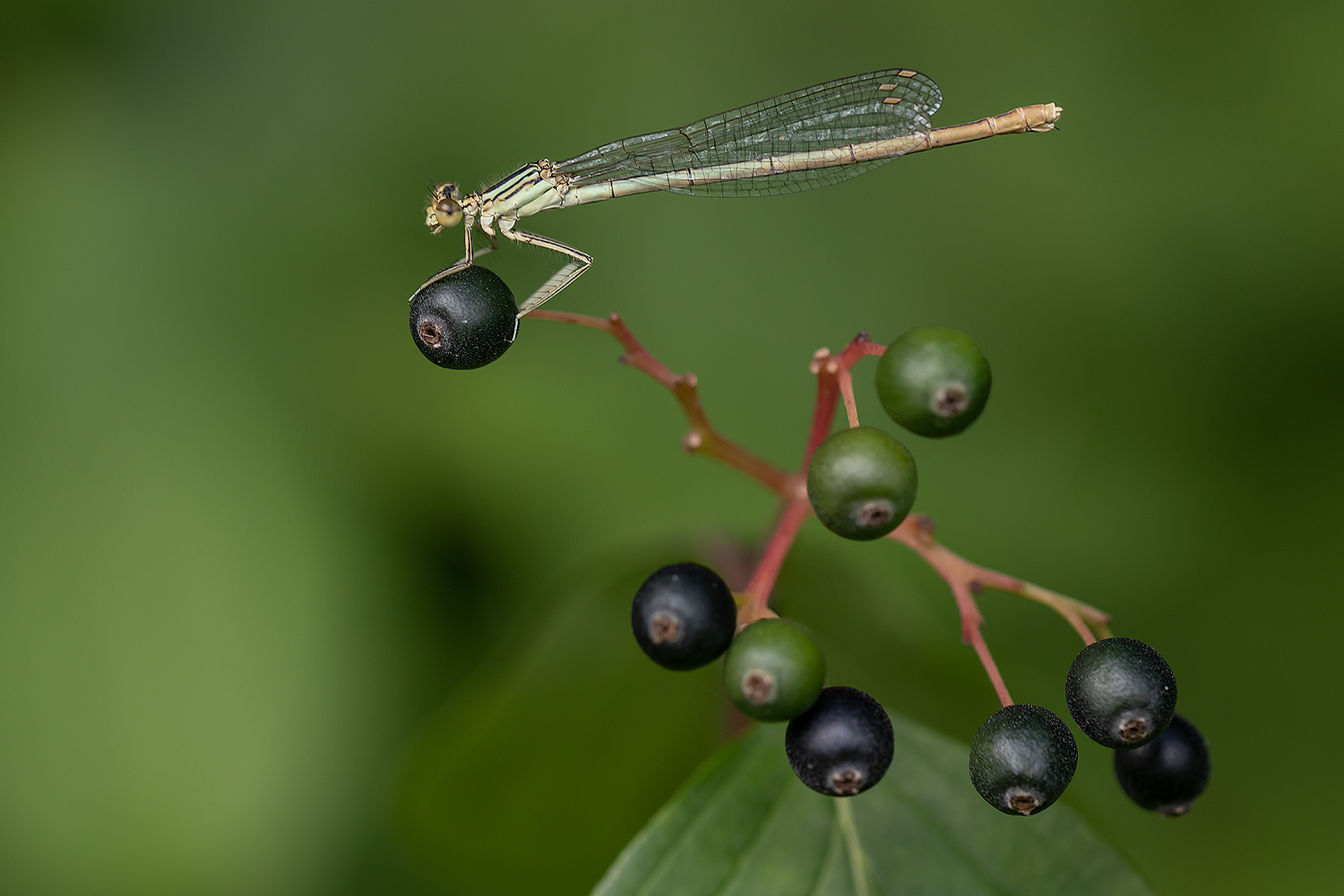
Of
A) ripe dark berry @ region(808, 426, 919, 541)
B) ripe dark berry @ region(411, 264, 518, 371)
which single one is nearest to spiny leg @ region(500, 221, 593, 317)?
ripe dark berry @ region(411, 264, 518, 371)

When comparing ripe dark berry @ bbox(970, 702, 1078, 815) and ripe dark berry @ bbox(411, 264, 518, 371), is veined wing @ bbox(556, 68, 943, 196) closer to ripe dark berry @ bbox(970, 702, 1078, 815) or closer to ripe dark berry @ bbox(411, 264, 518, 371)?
ripe dark berry @ bbox(411, 264, 518, 371)

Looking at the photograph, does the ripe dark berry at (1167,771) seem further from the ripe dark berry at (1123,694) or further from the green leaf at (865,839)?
the ripe dark berry at (1123,694)

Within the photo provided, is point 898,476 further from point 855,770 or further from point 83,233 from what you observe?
point 83,233

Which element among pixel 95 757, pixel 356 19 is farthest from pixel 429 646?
pixel 356 19

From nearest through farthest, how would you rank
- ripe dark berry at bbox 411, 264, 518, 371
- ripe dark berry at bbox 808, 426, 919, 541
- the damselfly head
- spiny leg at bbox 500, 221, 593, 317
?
ripe dark berry at bbox 808, 426, 919, 541, ripe dark berry at bbox 411, 264, 518, 371, spiny leg at bbox 500, 221, 593, 317, the damselfly head

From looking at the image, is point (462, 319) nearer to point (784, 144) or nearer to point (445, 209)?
point (445, 209)
